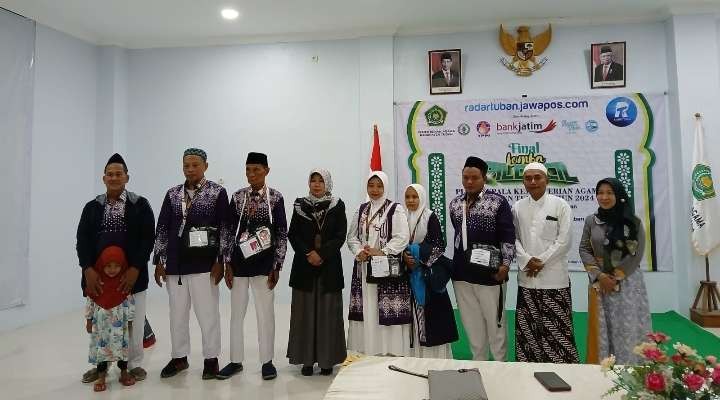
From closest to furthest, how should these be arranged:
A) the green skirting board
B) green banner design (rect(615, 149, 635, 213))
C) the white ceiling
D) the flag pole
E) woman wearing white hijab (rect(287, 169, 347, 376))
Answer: woman wearing white hijab (rect(287, 169, 347, 376)) → the green skirting board → the flag pole → the white ceiling → green banner design (rect(615, 149, 635, 213))

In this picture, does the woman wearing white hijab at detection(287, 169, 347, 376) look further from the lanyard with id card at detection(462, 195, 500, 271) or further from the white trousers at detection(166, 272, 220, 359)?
the lanyard with id card at detection(462, 195, 500, 271)

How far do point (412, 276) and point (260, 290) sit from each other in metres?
1.05

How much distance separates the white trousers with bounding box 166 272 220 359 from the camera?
304 cm

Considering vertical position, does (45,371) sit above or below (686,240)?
below

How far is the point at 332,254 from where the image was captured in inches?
119

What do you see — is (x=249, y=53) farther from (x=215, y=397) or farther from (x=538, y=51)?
(x=215, y=397)

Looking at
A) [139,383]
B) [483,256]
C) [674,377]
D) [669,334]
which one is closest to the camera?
[674,377]

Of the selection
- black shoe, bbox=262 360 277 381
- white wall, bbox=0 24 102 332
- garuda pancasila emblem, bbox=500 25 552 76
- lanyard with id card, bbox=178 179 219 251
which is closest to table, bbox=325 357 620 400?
black shoe, bbox=262 360 277 381

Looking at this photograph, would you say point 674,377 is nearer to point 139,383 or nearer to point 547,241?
point 547,241

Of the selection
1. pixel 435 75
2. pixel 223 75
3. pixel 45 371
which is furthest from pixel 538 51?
pixel 45 371

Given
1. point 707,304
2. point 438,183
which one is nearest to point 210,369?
point 438,183

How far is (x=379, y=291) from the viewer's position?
2994mm

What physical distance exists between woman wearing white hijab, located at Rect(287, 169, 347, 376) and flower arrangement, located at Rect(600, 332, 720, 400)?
2137mm

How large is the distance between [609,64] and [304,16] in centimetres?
340
